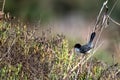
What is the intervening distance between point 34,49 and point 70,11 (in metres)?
13.9

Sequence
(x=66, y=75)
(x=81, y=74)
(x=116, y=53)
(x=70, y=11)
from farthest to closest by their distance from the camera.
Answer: (x=70, y=11) < (x=116, y=53) < (x=81, y=74) < (x=66, y=75)

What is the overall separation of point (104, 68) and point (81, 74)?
16.3 inches

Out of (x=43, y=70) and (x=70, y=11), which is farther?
(x=70, y=11)

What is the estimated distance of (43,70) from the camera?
585cm

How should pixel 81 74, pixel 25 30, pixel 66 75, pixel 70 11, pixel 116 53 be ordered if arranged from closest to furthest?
pixel 66 75, pixel 81 74, pixel 25 30, pixel 116 53, pixel 70 11

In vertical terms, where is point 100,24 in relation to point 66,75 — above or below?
above

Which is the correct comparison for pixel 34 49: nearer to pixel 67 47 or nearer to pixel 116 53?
pixel 67 47

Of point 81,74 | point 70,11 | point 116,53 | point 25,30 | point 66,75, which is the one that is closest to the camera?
point 66,75

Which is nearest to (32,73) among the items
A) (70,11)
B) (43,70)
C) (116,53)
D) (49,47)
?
(43,70)

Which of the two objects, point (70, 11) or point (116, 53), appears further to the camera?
point (70, 11)

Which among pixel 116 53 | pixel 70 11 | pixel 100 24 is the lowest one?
pixel 70 11

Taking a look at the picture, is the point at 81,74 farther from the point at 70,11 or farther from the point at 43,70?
the point at 70,11

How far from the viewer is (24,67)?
231 inches

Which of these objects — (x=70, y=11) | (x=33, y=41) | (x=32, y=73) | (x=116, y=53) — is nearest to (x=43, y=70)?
(x=32, y=73)
